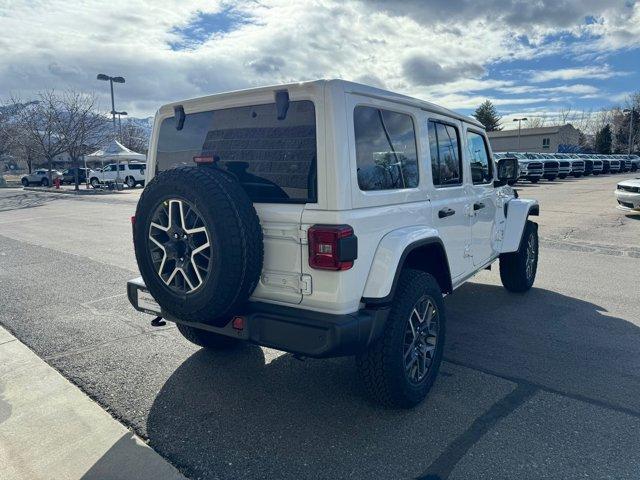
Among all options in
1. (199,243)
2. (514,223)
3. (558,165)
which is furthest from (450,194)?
(558,165)

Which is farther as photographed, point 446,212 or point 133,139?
point 133,139

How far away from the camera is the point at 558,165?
2844cm

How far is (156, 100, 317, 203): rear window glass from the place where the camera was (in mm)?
2762

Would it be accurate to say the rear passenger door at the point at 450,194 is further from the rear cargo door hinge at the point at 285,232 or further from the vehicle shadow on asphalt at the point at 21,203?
the vehicle shadow on asphalt at the point at 21,203

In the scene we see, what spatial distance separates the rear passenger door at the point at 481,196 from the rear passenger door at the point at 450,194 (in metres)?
0.17

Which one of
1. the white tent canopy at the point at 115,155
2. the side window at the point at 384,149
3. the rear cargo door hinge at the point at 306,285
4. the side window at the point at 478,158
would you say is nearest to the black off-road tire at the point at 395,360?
the rear cargo door hinge at the point at 306,285

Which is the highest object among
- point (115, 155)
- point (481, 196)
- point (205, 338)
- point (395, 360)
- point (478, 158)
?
point (115, 155)

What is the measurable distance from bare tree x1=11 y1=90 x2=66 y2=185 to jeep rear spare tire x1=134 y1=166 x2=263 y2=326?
111 feet

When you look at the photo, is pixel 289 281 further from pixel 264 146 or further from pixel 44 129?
pixel 44 129

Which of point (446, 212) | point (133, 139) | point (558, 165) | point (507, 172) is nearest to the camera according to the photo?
point (446, 212)

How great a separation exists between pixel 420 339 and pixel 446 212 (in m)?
1.01

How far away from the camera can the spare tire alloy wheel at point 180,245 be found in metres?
2.71

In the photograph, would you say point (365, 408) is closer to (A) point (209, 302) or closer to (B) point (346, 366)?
(B) point (346, 366)

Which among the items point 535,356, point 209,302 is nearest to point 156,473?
point 209,302
